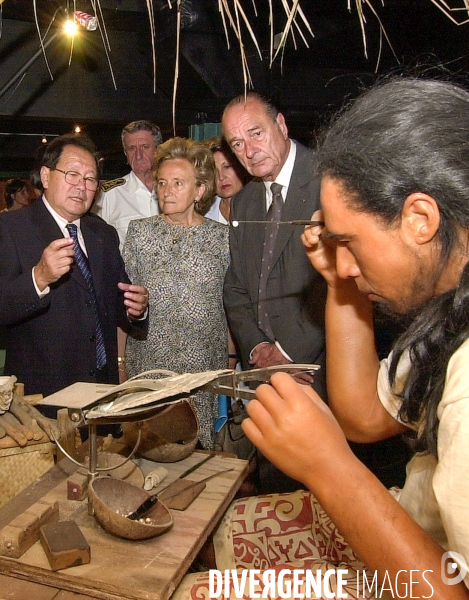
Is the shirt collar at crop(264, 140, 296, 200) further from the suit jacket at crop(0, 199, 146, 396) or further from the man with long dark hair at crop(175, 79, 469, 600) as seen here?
the man with long dark hair at crop(175, 79, 469, 600)

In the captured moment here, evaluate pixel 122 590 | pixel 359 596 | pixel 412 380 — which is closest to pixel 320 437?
pixel 412 380

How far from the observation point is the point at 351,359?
181 cm

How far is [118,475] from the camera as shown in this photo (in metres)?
1.97

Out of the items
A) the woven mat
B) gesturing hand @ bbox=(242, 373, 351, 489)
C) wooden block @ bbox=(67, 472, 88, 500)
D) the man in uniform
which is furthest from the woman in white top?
gesturing hand @ bbox=(242, 373, 351, 489)

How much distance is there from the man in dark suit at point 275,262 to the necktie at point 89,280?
738 millimetres

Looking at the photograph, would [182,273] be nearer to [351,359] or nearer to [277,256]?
[277,256]

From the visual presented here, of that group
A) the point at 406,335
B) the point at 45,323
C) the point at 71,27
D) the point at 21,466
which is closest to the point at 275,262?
the point at 45,323

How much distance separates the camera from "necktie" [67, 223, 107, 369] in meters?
3.03

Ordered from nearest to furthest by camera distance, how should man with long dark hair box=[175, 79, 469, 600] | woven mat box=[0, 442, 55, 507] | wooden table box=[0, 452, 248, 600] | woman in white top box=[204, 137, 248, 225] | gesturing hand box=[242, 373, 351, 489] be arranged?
1. man with long dark hair box=[175, 79, 469, 600]
2. gesturing hand box=[242, 373, 351, 489]
3. wooden table box=[0, 452, 248, 600]
4. woven mat box=[0, 442, 55, 507]
5. woman in white top box=[204, 137, 248, 225]

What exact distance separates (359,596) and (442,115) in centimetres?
117

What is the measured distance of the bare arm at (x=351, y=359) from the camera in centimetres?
176

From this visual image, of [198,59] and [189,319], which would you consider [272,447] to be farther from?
[198,59]

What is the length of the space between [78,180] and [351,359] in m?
1.83

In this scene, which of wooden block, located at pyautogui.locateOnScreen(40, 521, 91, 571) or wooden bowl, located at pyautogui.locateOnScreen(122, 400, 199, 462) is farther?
wooden bowl, located at pyautogui.locateOnScreen(122, 400, 199, 462)
